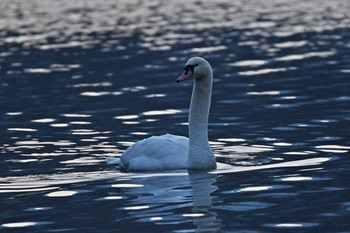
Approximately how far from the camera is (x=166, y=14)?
153 ft

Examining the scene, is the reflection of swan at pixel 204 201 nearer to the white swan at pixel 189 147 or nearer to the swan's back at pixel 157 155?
the white swan at pixel 189 147

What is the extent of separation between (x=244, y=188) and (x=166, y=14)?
33297 mm

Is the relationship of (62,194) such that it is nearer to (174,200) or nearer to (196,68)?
(174,200)

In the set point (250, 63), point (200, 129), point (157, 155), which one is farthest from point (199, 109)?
point (250, 63)

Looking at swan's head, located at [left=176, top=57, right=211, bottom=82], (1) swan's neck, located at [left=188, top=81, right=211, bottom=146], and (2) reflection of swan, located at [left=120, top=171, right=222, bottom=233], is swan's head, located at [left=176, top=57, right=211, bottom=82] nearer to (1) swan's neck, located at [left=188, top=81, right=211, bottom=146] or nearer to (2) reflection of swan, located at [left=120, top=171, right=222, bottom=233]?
(1) swan's neck, located at [left=188, top=81, right=211, bottom=146]

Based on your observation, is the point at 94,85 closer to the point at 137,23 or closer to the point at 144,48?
the point at 144,48

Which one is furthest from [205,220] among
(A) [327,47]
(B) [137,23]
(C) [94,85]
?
(B) [137,23]

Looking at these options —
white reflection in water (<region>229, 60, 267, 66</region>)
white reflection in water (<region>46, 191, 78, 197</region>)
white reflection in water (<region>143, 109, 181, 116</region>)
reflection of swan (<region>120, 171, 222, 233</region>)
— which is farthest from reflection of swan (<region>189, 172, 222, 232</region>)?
white reflection in water (<region>229, 60, 267, 66</region>)

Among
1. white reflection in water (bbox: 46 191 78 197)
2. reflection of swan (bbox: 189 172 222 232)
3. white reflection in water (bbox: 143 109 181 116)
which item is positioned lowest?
reflection of swan (bbox: 189 172 222 232)

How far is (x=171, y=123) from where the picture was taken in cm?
2005

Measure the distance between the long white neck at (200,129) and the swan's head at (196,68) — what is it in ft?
0.27

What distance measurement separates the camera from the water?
12.4m

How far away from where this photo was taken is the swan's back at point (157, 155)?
15266 millimetres

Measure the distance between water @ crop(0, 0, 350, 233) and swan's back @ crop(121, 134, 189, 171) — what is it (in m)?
0.24
